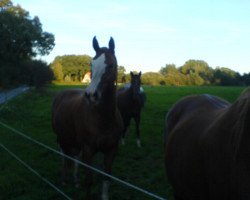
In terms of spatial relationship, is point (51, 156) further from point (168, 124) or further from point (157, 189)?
point (168, 124)

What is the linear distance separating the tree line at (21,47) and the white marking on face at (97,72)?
36.5m

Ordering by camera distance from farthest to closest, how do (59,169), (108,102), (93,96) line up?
(59,169) < (108,102) < (93,96)

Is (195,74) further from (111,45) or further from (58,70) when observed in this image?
(111,45)

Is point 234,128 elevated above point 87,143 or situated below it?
above

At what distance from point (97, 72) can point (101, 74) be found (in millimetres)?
60

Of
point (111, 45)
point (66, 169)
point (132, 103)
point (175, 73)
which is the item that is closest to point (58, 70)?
point (175, 73)

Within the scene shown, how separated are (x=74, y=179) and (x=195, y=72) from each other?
70.1 meters

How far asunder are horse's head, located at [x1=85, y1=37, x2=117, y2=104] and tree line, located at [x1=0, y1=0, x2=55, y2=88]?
36392 millimetres

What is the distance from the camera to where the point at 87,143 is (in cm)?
637

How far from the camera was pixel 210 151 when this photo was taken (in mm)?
2680

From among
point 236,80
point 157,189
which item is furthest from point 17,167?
point 236,80

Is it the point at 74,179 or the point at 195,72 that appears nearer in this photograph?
the point at 74,179

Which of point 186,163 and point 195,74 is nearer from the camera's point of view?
point 186,163

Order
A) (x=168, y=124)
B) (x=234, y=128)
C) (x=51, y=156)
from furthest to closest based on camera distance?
(x=51, y=156)
(x=168, y=124)
(x=234, y=128)
